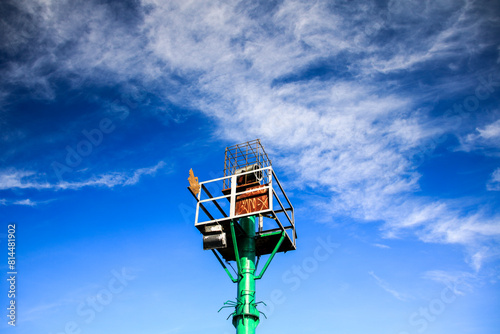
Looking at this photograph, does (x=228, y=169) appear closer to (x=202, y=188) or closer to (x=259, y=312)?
(x=202, y=188)

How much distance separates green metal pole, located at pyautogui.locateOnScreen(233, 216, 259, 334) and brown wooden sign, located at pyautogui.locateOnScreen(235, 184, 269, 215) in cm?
85

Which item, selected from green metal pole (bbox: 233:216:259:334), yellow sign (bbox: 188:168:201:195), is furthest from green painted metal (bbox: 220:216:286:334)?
yellow sign (bbox: 188:168:201:195)

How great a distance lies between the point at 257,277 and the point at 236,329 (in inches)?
93.1

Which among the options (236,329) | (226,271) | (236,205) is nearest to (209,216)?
(236,205)

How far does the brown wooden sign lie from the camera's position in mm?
16562

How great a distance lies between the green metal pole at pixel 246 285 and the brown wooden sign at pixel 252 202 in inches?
33.4

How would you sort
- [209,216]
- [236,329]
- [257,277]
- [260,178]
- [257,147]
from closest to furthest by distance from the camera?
[236,329]
[257,277]
[209,216]
[260,178]
[257,147]

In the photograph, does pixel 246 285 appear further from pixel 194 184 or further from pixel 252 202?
pixel 194 184

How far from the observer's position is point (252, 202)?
16906 millimetres

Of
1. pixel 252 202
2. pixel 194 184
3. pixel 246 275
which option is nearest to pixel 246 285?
pixel 246 275

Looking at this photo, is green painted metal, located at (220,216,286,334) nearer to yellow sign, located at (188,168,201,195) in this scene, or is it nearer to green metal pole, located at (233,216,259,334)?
green metal pole, located at (233,216,259,334)

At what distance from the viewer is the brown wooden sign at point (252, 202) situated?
16.6m

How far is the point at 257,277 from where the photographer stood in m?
15.9

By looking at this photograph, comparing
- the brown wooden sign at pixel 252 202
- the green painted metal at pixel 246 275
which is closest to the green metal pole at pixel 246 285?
the green painted metal at pixel 246 275
